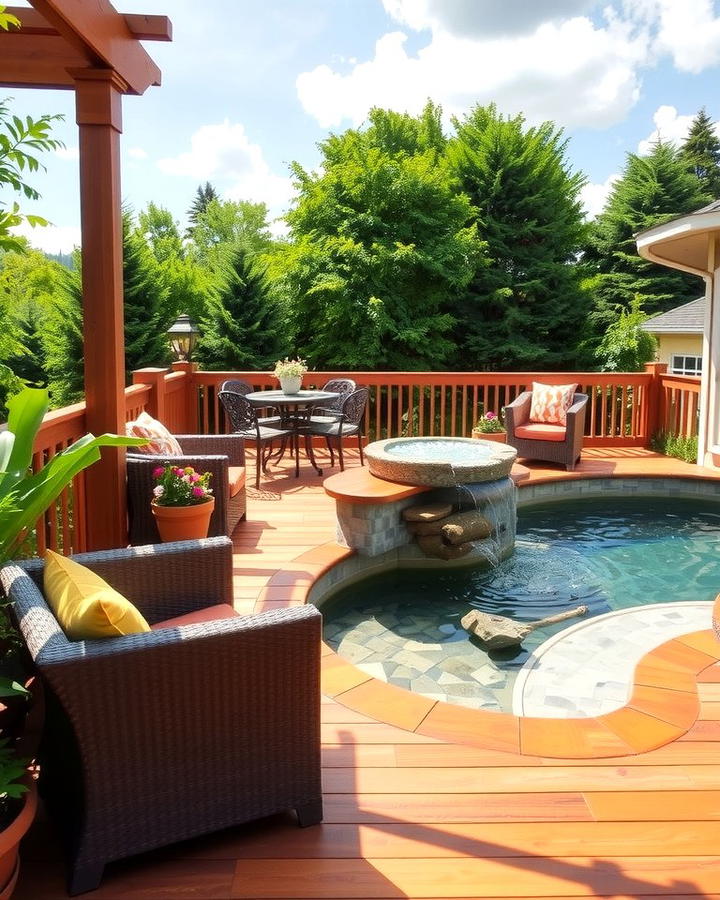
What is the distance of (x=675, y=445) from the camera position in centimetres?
759

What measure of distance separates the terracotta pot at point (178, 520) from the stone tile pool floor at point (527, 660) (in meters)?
0.88

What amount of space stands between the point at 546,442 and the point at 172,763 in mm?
5557

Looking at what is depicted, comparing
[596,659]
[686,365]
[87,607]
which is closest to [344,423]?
[596,659]

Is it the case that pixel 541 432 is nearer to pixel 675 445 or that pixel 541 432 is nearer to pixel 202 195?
pixel 675 445

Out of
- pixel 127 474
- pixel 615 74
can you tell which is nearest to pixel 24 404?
pixel 127 474

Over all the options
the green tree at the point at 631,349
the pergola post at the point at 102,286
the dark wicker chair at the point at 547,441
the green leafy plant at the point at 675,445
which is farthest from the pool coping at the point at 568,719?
the green tree at the point at 631,349

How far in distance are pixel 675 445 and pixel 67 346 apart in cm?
989

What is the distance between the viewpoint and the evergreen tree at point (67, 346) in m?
12.6

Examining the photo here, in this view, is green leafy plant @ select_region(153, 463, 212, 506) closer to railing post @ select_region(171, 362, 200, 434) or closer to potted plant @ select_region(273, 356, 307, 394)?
potted plant @ select_region(273, 356, 307, 394)

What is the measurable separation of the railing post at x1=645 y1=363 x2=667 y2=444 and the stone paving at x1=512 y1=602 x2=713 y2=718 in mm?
4440

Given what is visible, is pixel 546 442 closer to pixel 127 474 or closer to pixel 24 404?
pixel 127 474

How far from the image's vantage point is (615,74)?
36.8 feet

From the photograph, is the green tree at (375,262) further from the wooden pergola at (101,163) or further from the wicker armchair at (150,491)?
the wooden pergola at (101,163)

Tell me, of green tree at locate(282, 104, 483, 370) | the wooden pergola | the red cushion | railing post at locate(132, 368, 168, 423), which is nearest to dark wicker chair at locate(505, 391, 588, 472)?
railing post at locate(132, 368, 168, 423)
